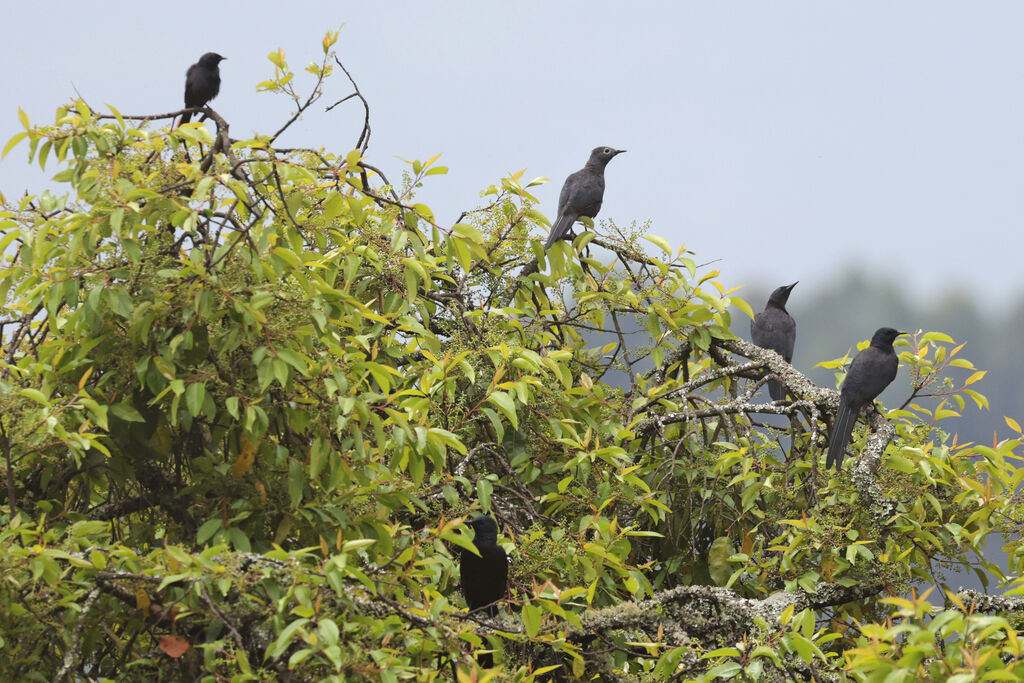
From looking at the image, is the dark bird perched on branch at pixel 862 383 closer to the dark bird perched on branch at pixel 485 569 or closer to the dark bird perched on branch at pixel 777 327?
the dark bird perched on branch at pixel 485 569

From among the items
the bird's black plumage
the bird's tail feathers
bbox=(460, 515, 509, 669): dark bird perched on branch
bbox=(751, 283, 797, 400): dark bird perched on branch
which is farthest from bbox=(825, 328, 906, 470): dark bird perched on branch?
the bird's black plumage

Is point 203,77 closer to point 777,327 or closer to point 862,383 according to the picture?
point 862,383

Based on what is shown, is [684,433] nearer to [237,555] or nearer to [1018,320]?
[237,555]

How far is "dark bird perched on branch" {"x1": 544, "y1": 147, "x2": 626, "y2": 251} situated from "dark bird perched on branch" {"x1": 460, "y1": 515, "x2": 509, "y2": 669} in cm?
160

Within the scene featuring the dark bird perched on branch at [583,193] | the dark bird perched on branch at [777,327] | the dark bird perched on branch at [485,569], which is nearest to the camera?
the dark bird perched on branch at [485,569]

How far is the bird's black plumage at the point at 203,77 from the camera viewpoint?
462 cm

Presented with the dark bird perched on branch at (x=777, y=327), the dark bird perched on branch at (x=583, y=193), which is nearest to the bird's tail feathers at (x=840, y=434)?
the dark bird perched on branch at (x=583, y=193)

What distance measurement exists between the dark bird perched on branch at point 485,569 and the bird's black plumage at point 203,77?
2214 mm

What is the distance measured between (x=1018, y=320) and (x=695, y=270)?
159 feet

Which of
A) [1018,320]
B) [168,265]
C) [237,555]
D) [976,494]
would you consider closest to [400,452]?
[237,555]

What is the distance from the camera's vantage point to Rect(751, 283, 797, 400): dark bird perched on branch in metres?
6.21

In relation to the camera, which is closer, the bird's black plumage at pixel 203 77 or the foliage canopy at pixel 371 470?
the foliage canopy at pixel 371 470

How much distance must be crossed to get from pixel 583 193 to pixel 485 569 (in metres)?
2.28

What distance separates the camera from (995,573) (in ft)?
Result: 13.0
